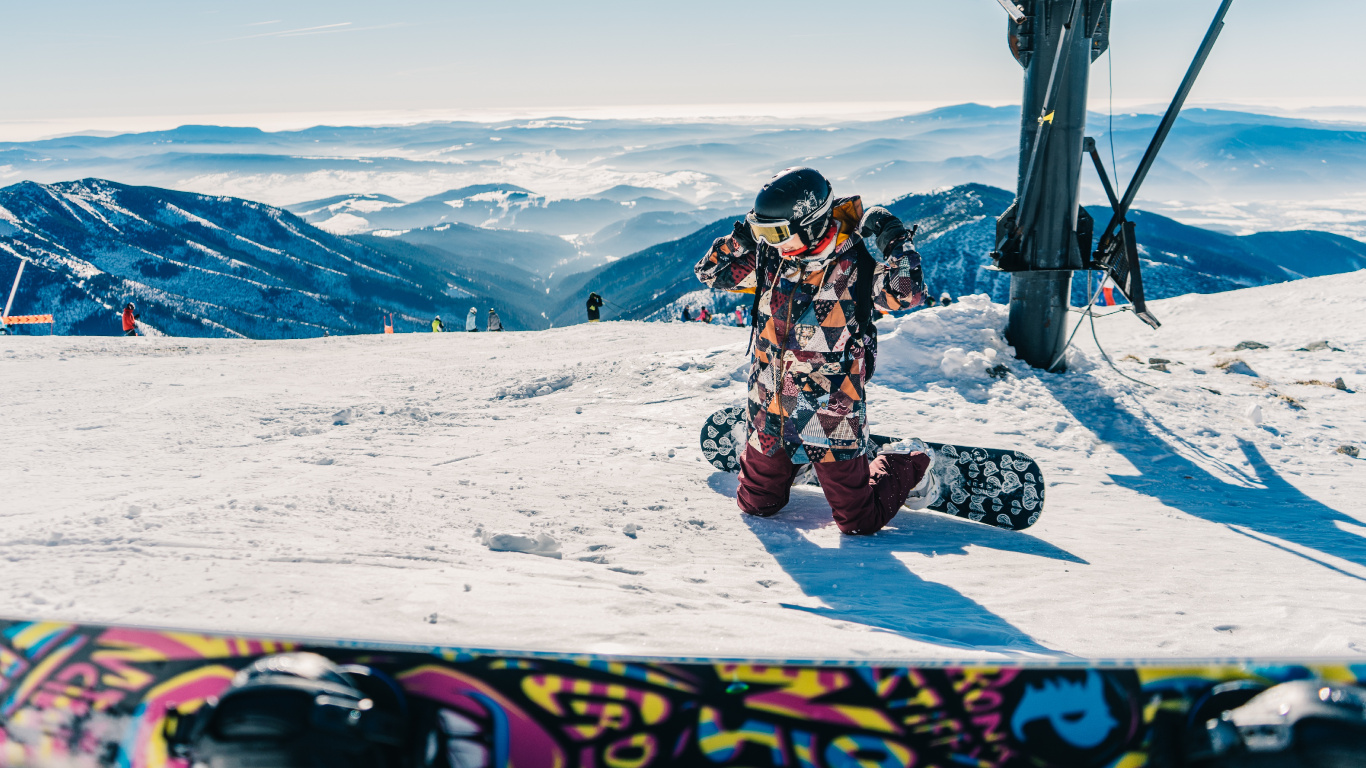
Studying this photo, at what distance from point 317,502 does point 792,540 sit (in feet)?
8.02

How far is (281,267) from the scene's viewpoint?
147375mm

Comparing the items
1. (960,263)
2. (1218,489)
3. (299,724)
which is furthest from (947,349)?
(960,263)

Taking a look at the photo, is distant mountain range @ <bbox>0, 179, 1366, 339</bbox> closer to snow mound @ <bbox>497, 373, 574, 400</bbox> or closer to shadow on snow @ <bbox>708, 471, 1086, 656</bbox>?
snow mound @ <bbox>497, 373, 574, 400</bbox>

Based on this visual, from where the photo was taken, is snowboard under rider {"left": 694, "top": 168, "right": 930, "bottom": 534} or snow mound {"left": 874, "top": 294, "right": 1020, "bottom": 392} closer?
snowboard under rider {"left": 694, "top": 168, "right": 930, "bottom": 534}

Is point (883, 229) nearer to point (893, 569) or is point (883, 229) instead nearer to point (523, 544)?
point (893, 569)

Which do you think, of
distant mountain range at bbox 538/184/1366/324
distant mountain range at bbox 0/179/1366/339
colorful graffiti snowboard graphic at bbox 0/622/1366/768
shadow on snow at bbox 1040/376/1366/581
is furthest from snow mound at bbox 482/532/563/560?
distant mountain range at bbox 0/179/1366/339

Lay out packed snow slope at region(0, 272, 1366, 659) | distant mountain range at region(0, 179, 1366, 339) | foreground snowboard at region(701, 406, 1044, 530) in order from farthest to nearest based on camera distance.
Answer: distant mountain range at region(0, 179, 1366, 339)
foreground snowboard at region(701, 406, 1044, 530)
packed snow slope at region(0, 272, 1366, 659)

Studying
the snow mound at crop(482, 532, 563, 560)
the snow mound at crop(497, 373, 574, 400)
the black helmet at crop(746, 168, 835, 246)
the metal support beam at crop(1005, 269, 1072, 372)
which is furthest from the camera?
the snow mound at crop(497, 373, 574, 400)

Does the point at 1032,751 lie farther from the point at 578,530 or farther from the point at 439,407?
the point at 439,407

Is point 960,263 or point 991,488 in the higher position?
point 991,488

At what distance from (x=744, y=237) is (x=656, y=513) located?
1.55 meters

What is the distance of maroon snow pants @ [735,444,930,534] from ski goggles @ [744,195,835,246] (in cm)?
111

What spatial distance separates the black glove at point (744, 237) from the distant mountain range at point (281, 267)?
103615mm

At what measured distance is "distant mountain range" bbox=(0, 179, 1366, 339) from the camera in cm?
11250
